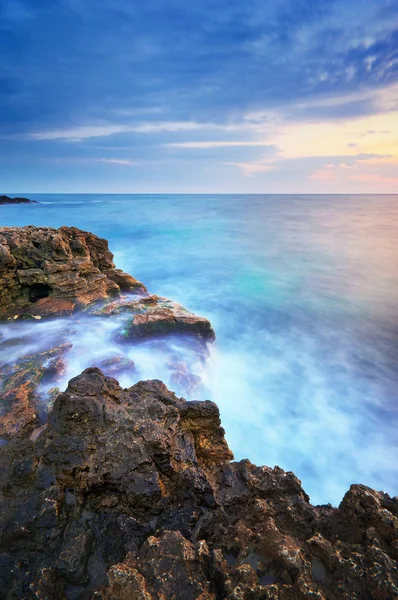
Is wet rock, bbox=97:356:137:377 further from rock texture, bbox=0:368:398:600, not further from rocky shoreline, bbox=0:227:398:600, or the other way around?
rock texture, bbox=0:368:398:600

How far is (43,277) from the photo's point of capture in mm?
9516

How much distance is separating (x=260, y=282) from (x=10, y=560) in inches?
679

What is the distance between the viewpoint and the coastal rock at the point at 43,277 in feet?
30.3

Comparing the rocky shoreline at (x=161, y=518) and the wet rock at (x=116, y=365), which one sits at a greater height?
the rocky shoreline at (x=161, y=518)

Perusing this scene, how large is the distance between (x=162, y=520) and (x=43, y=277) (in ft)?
27.0

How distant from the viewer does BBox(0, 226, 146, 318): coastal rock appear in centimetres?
923

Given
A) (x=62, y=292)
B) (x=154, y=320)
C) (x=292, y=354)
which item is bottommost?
(x=292, y=354)

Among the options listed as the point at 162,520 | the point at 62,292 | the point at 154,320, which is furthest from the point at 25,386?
the point at 62,292

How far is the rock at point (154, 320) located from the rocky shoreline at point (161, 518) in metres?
A: 4.48

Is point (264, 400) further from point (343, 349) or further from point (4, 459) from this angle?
point (4, 459)

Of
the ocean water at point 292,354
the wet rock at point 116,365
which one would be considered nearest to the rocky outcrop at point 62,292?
the ocean water at point 292,354

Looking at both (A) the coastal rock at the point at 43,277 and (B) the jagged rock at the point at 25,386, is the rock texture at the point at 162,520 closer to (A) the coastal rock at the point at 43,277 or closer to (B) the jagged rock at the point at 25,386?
(B) the jagged rock at the point at 25,386

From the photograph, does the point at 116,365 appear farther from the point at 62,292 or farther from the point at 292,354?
the point at 292,354

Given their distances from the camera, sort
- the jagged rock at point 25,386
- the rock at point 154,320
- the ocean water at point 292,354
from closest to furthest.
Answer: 1. the jagged rock at point 25,386
2. the ocean water at point 292,354
3. the rock at point 154,320
